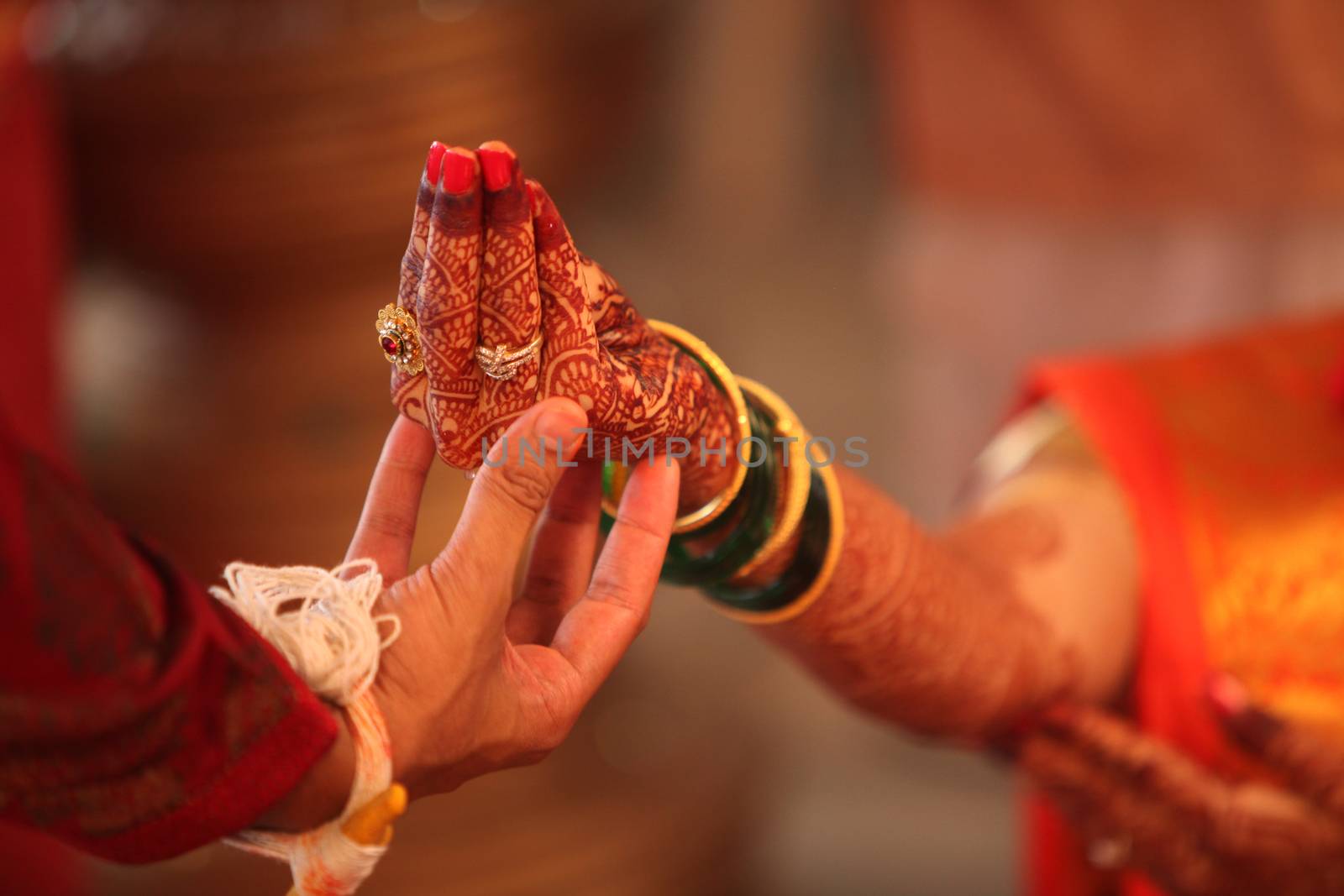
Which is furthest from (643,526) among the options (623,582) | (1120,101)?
(1120,101)

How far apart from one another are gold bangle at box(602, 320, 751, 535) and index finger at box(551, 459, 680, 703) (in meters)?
0.04

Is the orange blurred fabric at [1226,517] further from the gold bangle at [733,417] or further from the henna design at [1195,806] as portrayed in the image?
the gold bangle at [733,417]

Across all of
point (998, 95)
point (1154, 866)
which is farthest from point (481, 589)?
point (998, 95)

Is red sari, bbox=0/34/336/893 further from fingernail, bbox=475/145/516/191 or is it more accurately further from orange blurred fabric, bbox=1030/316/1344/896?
orange blurred fabric, bbox=1030/316/1344/896

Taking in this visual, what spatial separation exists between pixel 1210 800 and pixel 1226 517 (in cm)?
19

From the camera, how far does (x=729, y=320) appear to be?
5.62ft

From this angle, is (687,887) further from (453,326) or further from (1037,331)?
(453,326)

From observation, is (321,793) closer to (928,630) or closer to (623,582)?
(623,582)

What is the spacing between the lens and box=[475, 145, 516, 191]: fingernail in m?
0.44

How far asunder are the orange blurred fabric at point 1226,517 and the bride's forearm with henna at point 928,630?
0.25ft

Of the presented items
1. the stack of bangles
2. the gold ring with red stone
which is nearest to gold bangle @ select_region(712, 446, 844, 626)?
the stack of bangles

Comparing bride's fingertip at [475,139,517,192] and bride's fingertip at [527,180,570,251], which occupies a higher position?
bride's fingertip at [475,139,517,192]

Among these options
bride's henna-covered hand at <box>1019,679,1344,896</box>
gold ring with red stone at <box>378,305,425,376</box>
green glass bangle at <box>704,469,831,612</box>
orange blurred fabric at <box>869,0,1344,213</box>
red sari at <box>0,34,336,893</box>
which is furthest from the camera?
orange blurred fabric at <box>869,0,1344,213</box>

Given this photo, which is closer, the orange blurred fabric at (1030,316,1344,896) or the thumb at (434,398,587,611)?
the thumb at (434,398,587,611)
